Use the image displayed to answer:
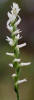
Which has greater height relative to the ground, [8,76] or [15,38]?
[8,76]

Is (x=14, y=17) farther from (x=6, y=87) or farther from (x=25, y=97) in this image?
(x=6, y=87)

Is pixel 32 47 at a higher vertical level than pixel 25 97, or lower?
higher

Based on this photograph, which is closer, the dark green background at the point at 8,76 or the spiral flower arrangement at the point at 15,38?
the spiral flower arrangement at the point at 15,38

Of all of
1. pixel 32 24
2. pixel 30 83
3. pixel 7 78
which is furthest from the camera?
pixel 32 24

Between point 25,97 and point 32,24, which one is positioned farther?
point 32,24

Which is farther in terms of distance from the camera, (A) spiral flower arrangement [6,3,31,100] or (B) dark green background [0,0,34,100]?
(B) dark green background [0,0,34,100]

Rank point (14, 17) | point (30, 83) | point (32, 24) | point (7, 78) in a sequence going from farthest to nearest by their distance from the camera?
point (32, 24), point (7, 78), point (30, 83), point (14, 17)

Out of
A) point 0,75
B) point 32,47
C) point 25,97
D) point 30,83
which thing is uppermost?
point 32,47

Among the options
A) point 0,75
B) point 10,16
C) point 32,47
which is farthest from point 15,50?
point 32,47

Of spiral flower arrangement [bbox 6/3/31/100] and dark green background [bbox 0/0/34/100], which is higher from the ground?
dark green background [bbox 0/0/34/100]

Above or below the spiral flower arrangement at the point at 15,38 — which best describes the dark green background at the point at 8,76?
above

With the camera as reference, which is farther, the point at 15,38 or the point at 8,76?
the point at 8,76
